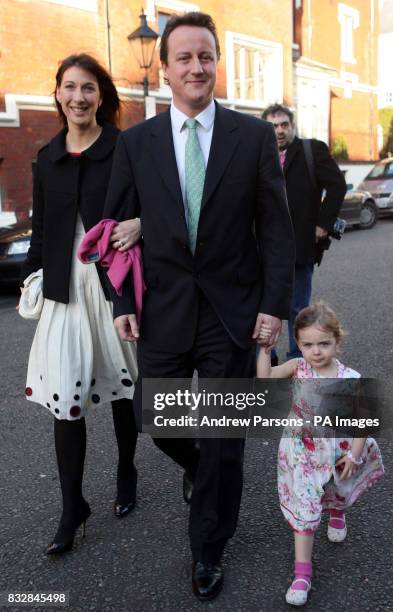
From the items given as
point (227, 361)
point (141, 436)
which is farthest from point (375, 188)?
point (227, 361)

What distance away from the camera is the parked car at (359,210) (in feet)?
52.2

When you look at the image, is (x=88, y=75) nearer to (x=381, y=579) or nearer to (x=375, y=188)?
(x=381, y=579)

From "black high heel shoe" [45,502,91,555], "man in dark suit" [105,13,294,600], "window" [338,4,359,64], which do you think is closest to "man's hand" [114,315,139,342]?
"man in dark suit" [105,13,294,600]

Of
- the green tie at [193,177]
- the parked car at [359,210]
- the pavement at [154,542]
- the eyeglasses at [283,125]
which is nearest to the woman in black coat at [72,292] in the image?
the pavement at [154,542]

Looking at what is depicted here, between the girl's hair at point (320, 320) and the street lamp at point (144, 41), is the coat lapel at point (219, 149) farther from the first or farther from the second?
the street lamp at point (144, 41)

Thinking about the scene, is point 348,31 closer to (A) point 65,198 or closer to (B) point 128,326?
(A) point 65,198

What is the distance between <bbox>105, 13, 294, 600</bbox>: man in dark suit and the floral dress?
0.20 m

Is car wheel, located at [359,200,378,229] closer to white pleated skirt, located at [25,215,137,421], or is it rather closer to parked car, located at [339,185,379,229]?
parked car, located at [339,185,379,229]

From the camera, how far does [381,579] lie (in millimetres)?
2518

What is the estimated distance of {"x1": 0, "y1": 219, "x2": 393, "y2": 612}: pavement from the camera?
96.9 inches

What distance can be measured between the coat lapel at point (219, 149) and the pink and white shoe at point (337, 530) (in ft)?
4.86

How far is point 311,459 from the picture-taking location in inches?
100

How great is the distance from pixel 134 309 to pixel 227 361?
422mm

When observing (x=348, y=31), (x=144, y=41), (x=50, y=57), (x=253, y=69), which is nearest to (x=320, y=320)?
(x=144, y=41)
